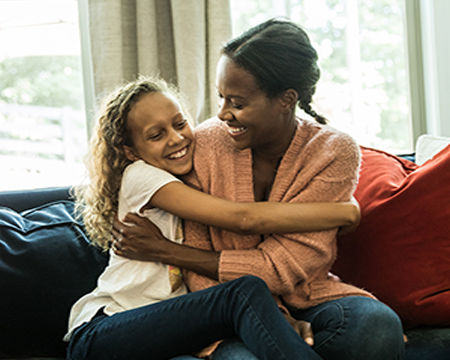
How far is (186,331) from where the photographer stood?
52.2 inches

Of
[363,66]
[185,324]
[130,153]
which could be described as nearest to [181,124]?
[130,153]

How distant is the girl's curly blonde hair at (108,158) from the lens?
1.53m

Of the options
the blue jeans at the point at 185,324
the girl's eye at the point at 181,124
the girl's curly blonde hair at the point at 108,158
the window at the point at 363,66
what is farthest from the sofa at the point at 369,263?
the window at the point at 363,66

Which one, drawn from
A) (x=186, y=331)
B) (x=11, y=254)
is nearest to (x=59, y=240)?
(x=11, y=254)

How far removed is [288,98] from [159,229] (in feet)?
1.75

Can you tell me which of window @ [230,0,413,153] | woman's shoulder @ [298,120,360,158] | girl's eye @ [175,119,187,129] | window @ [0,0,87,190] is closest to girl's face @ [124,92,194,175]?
girl's eye @ [175,119,187,129]

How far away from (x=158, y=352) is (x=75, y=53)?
1717mm

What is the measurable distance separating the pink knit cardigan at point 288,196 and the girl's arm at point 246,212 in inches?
1.7

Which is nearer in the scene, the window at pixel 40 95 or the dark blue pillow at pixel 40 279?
the dark blue pillow at pixel 40 279

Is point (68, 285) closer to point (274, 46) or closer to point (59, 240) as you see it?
point (59, 240)

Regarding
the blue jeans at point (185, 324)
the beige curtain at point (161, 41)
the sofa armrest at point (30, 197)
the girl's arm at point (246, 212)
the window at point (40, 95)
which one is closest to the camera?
the blue jeans at point (185, 324)

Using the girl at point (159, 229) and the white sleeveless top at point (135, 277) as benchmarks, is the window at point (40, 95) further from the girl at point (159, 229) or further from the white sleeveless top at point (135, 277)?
the white sleeveless top at point (135, 277)

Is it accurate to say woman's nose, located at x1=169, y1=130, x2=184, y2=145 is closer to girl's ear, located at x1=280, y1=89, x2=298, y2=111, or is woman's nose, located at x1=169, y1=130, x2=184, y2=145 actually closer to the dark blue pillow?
girl's ear, located at x1=280, y1=89, x2=298, y2=111

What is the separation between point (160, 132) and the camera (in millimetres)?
1522
